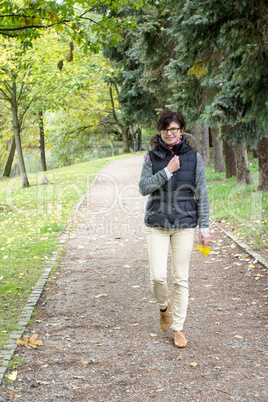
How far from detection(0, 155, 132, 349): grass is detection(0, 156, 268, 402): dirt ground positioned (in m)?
0.34

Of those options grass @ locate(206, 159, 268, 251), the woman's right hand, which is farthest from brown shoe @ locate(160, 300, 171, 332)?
grass @ locate(206, 159, 268, 251)

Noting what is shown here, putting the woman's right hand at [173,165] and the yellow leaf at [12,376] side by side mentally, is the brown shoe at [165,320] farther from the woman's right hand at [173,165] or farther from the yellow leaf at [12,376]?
the yellow leaf at [12,376]

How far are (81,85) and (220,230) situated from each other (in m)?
12.3

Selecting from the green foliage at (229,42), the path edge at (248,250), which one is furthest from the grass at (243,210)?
the green foliage at (229,42)

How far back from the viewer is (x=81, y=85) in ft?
63.8

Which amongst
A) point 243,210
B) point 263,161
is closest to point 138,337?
point 243,210

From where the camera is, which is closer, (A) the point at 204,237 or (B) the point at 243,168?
(A) the point at 204,237

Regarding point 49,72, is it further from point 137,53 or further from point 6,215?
point 6,215

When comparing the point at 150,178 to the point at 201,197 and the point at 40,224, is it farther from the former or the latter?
the point at 40,224

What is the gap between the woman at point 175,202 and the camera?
4.14 meters

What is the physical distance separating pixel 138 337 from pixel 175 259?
100cm

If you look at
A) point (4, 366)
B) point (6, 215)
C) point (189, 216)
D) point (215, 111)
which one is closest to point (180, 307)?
point (189, 216)

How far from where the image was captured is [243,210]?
10.2 m

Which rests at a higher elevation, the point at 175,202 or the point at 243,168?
the point at 175,202
